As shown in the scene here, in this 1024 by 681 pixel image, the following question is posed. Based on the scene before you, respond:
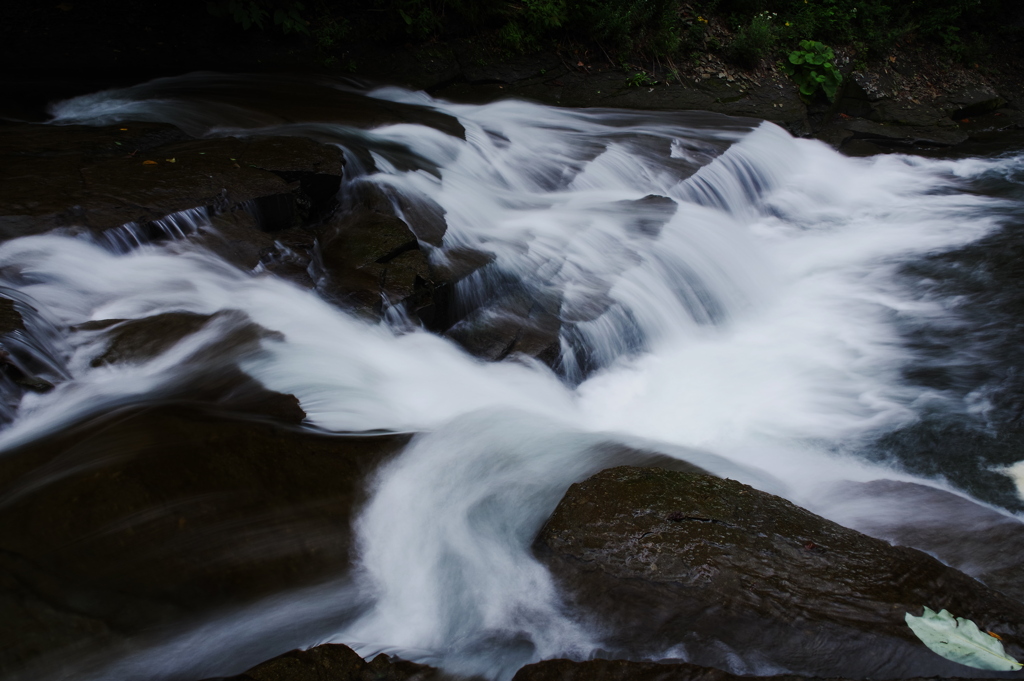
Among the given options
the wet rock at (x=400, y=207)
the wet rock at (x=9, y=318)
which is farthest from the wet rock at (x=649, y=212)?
the wet rock at (x=9, y=318)

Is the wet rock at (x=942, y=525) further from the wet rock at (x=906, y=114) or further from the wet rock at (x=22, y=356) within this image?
the wet rock at (x=906, y=114)

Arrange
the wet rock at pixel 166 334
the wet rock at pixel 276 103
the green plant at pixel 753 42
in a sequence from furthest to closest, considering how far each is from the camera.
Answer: the green plant at pixel 753 42
the wet rock at pixel 276 103
the wet rock at pixel 166 334

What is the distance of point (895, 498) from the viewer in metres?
3.69

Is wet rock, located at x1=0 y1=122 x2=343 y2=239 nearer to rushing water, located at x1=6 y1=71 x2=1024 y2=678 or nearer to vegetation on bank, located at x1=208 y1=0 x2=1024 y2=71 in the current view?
rushing water, located at x1=6 y1=71 x2=1024 y2=678

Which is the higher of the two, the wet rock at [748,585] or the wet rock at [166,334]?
the wet rock at [166,334]

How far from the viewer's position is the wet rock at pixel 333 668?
2.32 m

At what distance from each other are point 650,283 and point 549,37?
17.6 ft

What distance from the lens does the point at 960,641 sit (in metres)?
2.40

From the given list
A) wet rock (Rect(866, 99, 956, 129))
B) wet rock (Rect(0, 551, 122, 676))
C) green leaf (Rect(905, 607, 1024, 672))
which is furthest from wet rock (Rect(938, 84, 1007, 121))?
wet rock (Rect(0, 551, 122, 676))

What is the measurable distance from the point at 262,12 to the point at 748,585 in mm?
8059

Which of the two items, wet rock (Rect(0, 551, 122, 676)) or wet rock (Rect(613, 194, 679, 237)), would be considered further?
wet rock (Rect(613, 194, 679, 237))

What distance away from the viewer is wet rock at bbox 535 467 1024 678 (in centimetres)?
241

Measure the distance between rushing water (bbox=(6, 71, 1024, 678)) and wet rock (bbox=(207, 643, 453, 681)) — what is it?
12 cm

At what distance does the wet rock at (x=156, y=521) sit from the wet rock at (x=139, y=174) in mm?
1714
